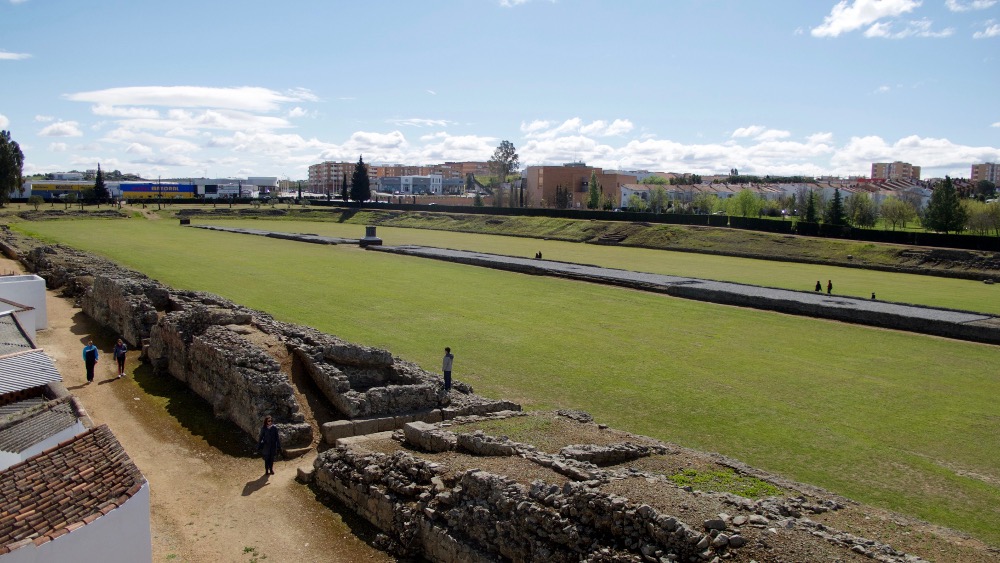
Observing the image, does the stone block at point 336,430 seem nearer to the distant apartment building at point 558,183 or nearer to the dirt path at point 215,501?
the dirt path at point 215,501

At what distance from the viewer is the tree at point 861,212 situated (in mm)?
70250

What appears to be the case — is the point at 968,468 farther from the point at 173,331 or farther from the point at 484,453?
the point at 173,331

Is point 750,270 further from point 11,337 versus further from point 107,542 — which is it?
point 107,542

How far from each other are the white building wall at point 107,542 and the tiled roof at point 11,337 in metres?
7.79

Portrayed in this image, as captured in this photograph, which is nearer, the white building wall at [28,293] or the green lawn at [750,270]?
the white building wall at [28,293]

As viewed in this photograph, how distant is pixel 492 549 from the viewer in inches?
336

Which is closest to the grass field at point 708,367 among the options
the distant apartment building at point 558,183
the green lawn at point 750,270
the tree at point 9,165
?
the green lawn at point 750,270

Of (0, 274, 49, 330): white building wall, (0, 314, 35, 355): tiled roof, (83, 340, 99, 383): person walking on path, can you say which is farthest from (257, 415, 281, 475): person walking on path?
(0, 274, 49, 330): white building wall

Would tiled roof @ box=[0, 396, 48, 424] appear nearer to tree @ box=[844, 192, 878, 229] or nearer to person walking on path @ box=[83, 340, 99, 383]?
person walking on path @ box=[83, 340, 99, 383]

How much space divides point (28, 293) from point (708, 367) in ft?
69.1

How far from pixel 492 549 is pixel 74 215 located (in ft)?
269

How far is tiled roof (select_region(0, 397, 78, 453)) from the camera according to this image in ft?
32.4

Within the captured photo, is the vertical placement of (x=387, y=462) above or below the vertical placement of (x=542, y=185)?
below

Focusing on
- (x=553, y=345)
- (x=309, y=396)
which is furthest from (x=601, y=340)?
(x=309, y=396)
